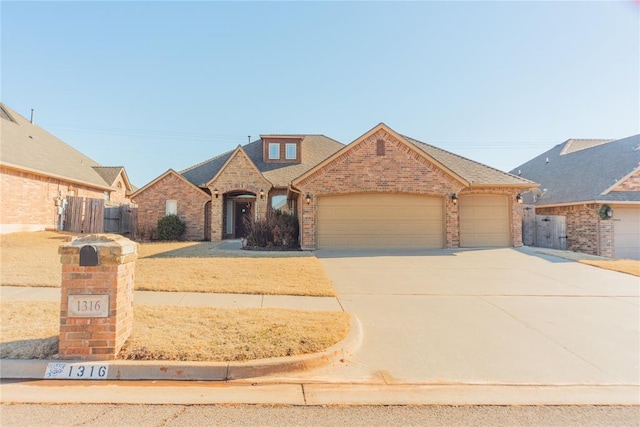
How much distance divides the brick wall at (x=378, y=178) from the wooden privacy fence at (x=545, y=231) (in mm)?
7518

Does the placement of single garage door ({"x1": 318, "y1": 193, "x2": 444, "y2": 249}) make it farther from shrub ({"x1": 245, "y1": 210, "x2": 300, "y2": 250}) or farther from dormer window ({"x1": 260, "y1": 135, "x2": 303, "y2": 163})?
dormer window ({"x1": 260, "y1": 135, "x2": 303, "y2": 163})

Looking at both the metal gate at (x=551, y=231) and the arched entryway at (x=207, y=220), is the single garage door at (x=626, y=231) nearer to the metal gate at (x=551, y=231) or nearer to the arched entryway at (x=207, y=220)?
the metal gate at (x=551, y=231)

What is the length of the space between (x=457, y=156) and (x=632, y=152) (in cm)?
953

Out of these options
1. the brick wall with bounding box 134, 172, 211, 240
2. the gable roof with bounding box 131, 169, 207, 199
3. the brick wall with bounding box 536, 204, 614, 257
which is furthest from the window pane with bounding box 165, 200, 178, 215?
the brick wall with bounding box 536, 204, 614, 257

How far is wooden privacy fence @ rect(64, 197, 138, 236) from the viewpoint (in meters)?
19.6

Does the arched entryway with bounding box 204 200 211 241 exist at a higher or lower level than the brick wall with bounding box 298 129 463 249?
lower

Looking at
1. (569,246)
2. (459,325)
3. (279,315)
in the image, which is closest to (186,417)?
(279,315)

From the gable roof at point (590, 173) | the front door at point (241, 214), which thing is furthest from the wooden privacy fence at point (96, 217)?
the gable roof at point (590, 173)

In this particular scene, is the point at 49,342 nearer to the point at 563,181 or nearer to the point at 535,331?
the point at 535,331

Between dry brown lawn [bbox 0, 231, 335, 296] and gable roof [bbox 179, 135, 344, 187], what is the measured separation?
8027 millimetres

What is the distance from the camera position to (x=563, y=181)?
19.7m

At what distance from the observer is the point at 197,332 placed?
4.39 meters

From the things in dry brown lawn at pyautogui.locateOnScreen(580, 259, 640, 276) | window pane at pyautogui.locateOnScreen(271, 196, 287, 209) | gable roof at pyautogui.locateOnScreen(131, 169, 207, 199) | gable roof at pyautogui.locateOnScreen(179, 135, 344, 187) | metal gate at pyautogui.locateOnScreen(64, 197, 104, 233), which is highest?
gable roof at pyautogui.locateOnScreen(179, 135, 344, 187)

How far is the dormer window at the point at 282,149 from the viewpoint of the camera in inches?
834
